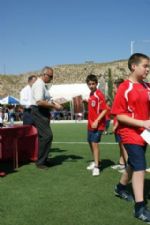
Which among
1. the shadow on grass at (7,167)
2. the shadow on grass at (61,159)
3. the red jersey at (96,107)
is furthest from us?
the shadow on grass at (61,159)

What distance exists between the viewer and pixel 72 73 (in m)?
89.6

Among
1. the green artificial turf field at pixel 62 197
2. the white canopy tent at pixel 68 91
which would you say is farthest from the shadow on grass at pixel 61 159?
the white canopy tent at pixel 68 91

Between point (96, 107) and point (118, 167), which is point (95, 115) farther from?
point (118, 167)

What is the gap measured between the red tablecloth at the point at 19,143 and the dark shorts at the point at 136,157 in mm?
3582

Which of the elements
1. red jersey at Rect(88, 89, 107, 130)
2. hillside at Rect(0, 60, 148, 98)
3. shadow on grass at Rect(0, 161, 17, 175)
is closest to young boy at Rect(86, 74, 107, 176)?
red jersey at Rect(88, 89, 107, 130)

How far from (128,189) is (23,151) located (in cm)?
344

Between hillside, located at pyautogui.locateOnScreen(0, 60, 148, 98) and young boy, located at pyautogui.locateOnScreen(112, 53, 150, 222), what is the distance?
76300mm

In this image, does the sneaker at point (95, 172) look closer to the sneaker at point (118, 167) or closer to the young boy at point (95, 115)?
the young boy at point (95, 115)

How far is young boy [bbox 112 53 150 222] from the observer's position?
5.33 m

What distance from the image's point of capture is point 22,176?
809cm

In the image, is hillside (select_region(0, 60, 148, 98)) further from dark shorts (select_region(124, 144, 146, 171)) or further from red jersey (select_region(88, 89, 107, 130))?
dark shorts (select_region(124, 144, 146, 171))

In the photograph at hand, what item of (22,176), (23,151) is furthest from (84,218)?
(23,151)

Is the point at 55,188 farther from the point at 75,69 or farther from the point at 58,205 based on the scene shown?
the point at 75,69

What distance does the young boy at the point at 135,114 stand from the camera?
5328 mm
